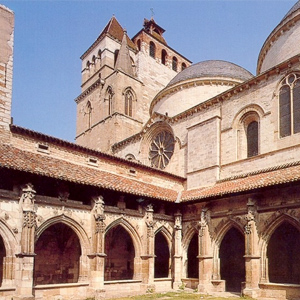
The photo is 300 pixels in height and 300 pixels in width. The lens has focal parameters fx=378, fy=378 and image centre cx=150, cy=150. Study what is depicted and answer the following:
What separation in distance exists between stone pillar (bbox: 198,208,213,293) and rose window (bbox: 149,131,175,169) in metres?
7.04

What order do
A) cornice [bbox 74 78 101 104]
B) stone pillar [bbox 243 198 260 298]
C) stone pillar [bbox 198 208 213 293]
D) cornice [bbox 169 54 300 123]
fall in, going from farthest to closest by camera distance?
cornice [bbox 74 78 101 104] < cornice [bbox 169 54 300 123] < stone pillar [bbox 198 208 213 293] < stone pillar [bbox 243 198 260 298]

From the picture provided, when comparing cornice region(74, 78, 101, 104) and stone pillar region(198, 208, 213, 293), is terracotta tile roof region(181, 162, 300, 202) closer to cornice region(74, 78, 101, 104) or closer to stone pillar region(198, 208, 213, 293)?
stone pillar region(198, 208, 213, 293)

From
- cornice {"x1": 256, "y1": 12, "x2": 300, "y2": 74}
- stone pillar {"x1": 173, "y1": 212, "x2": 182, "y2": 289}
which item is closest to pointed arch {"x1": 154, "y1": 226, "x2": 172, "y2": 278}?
stone pillar {"x1": 173, "y1": 212, "x2": 182, "y2": 289}

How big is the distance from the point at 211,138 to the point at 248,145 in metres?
2.00

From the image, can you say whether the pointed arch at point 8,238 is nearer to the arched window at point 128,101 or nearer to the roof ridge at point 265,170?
the roof ridge at point 265,170

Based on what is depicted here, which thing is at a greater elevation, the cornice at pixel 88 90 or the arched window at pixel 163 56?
the arched window at pixel 163 56

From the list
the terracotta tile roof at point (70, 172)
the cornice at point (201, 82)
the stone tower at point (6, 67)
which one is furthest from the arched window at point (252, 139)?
the stone tower at point (6, 67)

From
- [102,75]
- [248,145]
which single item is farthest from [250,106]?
[102,75]

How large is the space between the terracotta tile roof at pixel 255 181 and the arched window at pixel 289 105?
1.88 meters

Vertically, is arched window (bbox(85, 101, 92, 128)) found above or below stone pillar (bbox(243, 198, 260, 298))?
Answer: above

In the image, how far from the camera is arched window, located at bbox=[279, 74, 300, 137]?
17.3m

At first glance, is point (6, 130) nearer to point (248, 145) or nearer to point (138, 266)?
point (138, 266)

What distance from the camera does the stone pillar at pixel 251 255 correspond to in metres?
14.9

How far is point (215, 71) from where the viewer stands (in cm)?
2672
